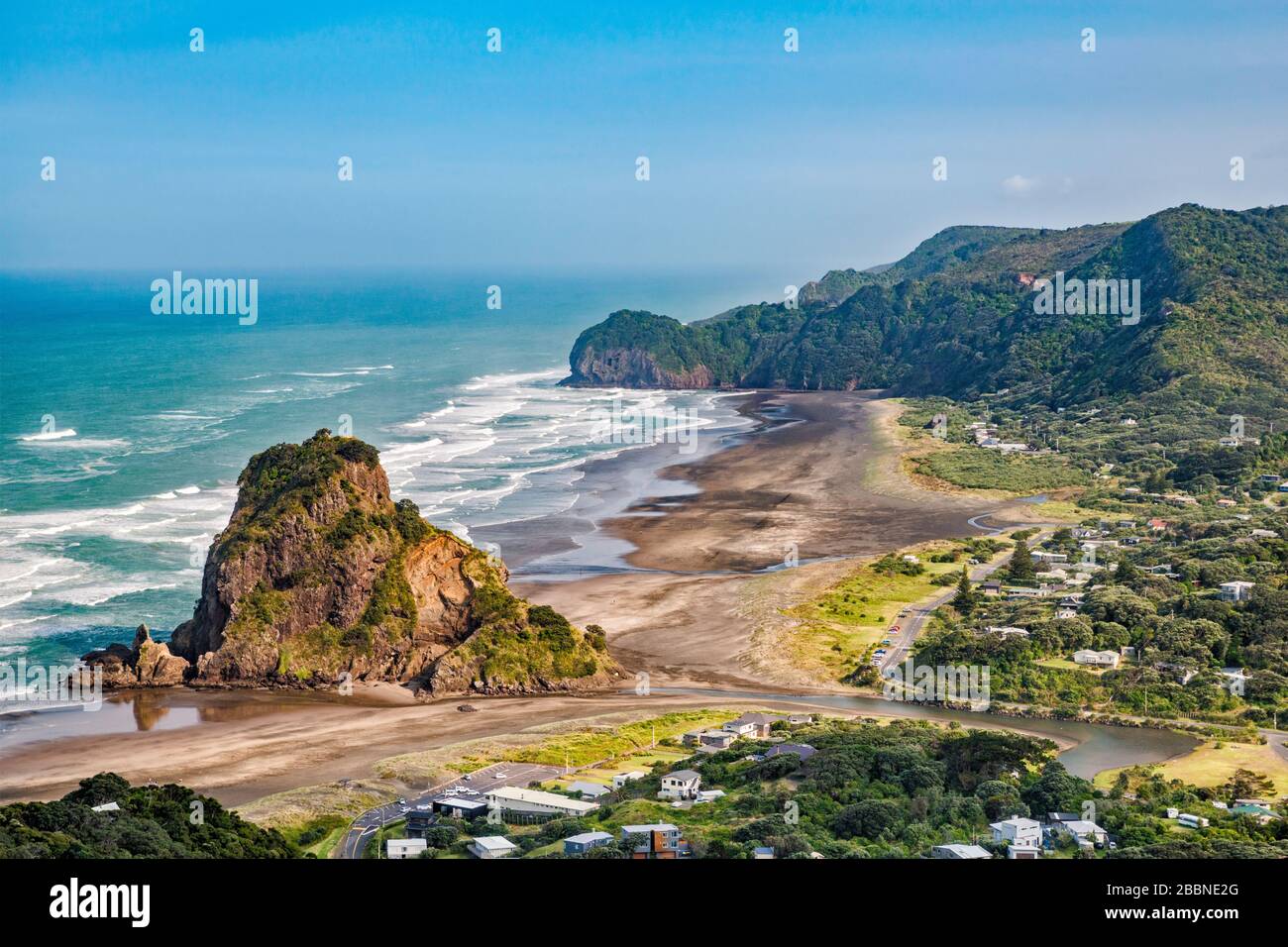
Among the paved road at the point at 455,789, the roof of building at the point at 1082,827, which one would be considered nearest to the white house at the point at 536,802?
the paved road at the point at 455,789

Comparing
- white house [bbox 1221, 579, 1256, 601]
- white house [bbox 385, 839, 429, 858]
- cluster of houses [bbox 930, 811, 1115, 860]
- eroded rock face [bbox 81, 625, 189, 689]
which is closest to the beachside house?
white house [bbox 385, 839, 429, 858]

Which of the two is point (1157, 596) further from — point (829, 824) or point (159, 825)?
point (159, 825)

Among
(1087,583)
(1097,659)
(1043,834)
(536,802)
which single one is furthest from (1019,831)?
(1087,583)

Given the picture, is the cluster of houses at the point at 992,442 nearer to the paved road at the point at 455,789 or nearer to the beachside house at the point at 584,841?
the paved road at the point at 455,789

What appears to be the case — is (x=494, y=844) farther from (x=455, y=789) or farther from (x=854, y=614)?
(x=854, y=614)

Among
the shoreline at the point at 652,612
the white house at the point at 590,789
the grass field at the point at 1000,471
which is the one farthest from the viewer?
the grass field at the point at 1000,471

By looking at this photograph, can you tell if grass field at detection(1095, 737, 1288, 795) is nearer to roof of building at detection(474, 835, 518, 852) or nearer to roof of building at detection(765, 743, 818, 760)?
roof of building at detection(765, 743, 818, 760)
